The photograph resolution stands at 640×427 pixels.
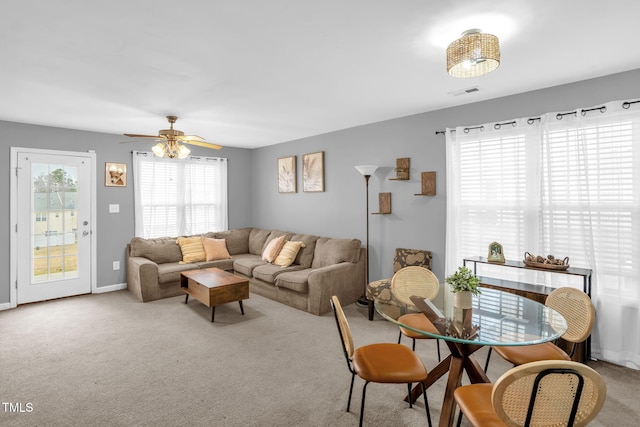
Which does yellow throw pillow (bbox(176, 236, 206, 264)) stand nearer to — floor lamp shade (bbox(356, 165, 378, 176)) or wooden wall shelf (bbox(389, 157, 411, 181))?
floor lamp shade (bbox(356, 165, 378, 176))

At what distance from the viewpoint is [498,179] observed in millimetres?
3533

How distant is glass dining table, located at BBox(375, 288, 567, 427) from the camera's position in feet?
6.07

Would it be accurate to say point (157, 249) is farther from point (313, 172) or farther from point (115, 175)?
point (313, 172)

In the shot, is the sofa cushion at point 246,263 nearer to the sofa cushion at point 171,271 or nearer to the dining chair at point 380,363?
the sofa cushion at point 171,271

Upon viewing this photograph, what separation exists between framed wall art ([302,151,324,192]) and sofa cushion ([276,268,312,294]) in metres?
A: 1.53

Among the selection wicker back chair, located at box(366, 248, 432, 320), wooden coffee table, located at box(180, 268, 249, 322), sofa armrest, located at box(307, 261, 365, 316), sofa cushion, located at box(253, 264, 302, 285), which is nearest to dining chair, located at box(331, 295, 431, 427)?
wicker back chair, located at box(366, 248, 432, 320)

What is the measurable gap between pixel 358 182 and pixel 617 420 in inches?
140

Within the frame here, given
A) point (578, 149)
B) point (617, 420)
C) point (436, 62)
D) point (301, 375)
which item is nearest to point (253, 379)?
point (301, 375)

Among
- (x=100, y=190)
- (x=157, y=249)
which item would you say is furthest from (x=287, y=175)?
(x=100, y=190)

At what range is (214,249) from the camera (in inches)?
223

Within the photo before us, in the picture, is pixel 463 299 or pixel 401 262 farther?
pixel 401 262

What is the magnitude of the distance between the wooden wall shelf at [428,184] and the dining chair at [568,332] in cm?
186

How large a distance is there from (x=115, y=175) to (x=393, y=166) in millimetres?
4265

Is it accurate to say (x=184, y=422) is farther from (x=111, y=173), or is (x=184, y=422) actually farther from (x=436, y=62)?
(x=111, y=173)
